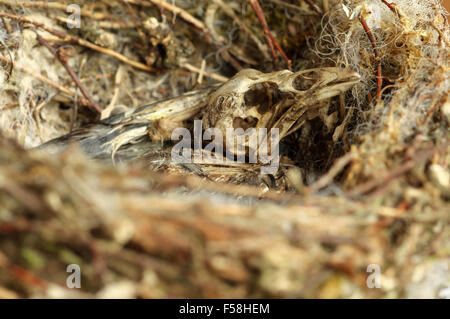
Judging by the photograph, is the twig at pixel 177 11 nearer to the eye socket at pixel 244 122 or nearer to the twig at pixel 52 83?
the twig at pixel 52 83

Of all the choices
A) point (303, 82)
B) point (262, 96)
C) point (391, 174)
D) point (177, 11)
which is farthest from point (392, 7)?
point (177, 11)

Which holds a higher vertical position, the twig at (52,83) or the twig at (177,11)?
the twig at (177,11)

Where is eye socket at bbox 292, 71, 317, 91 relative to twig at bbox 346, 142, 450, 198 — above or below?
above

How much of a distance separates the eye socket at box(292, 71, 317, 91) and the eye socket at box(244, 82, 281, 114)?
60 mm

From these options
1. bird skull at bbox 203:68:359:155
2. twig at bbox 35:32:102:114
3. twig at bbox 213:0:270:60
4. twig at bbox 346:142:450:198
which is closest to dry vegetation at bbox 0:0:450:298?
twig at bbox 346:142:450:198

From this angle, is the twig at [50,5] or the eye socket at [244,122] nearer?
the eye socket at [244,122]

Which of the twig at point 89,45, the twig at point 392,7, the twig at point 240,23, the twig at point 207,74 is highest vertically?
the twig at point 240,23

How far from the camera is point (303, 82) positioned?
121 centimetres

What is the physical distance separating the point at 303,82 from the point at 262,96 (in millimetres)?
131

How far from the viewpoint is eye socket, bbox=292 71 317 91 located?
3.85 feet

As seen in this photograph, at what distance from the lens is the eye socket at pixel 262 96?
47.9 inches

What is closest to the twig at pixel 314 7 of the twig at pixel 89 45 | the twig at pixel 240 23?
the twig at pixel 240 23

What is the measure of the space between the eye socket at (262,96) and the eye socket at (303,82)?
60 millimetres

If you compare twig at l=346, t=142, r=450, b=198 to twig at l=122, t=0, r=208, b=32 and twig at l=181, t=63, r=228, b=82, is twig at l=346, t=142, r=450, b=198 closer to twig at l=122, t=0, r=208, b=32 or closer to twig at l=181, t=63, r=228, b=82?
twig at l=181, t=63, r=228, b=82
